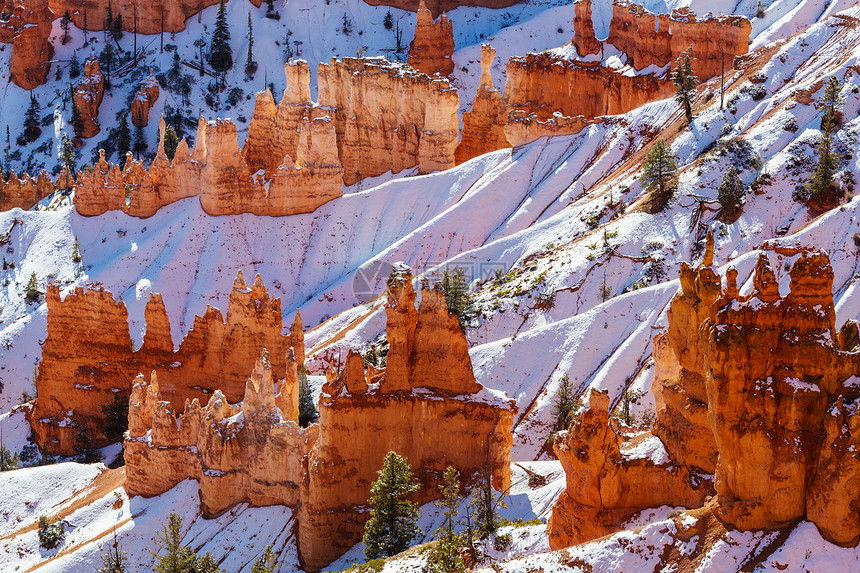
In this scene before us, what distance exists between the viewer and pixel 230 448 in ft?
159

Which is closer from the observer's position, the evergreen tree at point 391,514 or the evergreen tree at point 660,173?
the evergreen tree at point 391,514

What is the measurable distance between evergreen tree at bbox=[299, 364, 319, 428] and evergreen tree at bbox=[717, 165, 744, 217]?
2515 centimetres

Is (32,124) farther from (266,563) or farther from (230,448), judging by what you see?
(266,563)

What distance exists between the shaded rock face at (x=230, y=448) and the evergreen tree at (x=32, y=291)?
111 feet

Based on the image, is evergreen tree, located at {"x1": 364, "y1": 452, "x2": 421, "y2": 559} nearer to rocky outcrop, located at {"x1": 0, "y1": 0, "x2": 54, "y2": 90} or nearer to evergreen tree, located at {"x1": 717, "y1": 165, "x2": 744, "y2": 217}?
evergreen tree, located at {"x1": 717, "y1": 165, "x2": 744, "y2": 217}

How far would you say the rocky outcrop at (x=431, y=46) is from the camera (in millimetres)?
133500

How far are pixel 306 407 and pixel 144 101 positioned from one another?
77.2m

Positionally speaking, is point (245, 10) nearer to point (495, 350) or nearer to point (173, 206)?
point (173, 206)

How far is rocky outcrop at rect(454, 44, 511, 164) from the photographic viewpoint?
102 metres

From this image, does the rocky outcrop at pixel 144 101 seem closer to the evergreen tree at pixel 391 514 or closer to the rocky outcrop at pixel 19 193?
the rocky outcrop at pixel 19 193

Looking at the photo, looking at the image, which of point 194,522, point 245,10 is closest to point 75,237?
point 194,522

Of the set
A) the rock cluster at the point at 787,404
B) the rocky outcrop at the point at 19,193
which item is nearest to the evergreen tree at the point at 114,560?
the rock cluster at the point at 787,404

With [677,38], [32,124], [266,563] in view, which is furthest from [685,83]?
[32,124]

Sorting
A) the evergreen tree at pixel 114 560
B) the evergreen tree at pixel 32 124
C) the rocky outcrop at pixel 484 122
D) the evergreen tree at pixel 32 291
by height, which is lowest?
the evergreen tree at pixel 32 291
